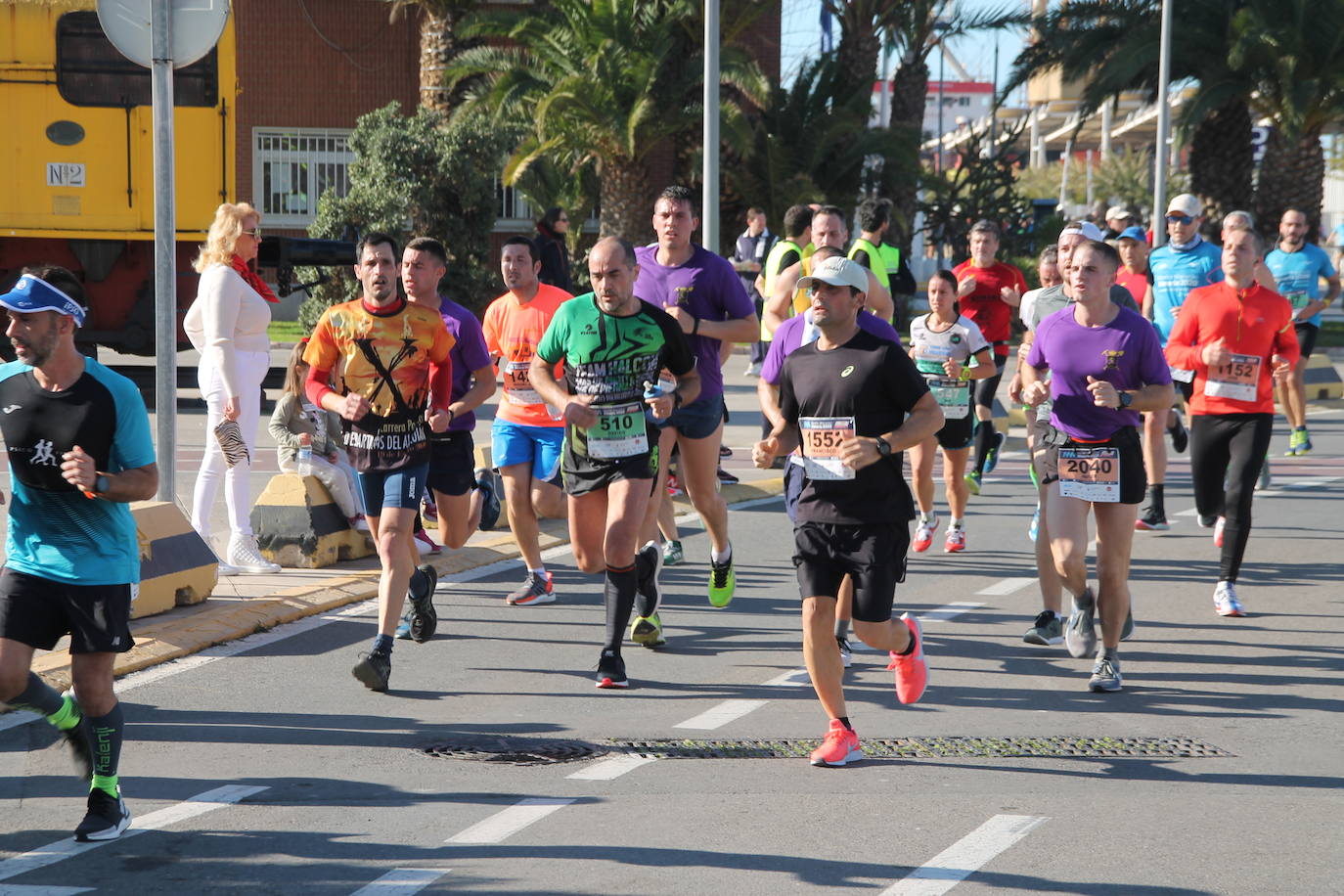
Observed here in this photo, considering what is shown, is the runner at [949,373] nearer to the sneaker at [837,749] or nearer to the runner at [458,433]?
the runner at [458,433]

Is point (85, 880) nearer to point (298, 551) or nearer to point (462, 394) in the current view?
point (462, 394)

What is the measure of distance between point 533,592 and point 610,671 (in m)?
2.05

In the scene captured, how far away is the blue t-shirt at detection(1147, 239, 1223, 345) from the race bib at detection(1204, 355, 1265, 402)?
339 centimetres

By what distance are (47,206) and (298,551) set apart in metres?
9.27

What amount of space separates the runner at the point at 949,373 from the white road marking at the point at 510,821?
555cm

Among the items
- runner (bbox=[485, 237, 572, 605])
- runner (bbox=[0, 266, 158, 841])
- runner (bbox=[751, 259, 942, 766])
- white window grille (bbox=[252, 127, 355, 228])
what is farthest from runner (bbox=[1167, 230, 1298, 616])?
white window grille (bbox=[252, 127, 355, 228])

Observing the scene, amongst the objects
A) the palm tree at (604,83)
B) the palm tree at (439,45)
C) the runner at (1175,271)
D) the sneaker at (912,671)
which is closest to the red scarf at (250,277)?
the sneaker at (912,671)

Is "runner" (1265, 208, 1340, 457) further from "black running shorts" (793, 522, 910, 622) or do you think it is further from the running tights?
"black running shorts" (793, 522, 910, 622)

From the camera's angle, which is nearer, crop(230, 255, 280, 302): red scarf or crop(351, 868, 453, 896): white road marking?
crop(351, 868, 453, 896): white road marking

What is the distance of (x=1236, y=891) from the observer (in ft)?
16.5

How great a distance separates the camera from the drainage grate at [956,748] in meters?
6.61

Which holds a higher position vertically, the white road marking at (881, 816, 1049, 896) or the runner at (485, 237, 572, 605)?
the runner at (485, 237, 572, 605)

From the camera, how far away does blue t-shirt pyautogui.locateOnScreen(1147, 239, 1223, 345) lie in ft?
42.7

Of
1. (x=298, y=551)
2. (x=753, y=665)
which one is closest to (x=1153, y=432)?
(x=753, y=665)
